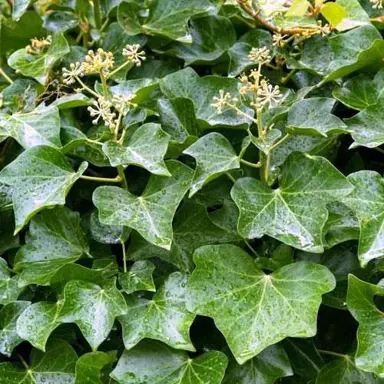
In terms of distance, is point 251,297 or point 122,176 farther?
point 122,176

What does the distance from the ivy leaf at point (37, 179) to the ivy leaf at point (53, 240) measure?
0.07m

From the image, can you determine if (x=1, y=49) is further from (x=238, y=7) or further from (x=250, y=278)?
(x=250, y=278)

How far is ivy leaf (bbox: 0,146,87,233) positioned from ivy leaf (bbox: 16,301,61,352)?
12 centimetres

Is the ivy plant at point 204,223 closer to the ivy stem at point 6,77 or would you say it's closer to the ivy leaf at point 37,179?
the ivy leaf at point 37,179

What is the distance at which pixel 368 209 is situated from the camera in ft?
3.05

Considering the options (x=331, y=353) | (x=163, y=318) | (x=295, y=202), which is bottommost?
(x=331, y=353)

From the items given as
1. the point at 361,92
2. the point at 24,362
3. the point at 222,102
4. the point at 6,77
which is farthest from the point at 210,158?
the point at 6,77

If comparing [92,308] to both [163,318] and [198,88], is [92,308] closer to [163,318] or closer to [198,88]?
[163,318]

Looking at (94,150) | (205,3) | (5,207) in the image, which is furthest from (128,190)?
(205,3)

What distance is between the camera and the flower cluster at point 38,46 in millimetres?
1231

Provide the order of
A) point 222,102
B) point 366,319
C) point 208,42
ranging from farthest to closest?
point 208,42
point 222,102
point 366,319

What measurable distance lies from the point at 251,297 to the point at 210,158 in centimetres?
21

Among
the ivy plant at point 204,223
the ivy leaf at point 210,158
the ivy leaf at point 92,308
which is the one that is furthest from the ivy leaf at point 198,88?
the ivy leaf at point 92,308

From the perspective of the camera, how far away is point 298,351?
99 cm
